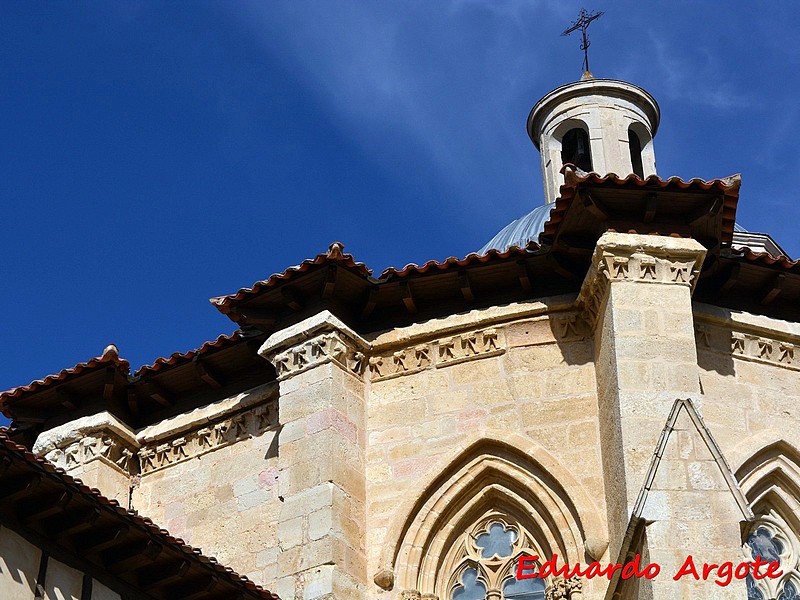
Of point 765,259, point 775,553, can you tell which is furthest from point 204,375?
point 775,553

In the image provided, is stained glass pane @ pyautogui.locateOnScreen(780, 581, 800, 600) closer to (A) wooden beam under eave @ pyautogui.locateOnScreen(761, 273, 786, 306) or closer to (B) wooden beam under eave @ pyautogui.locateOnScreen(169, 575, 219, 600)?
(A) wooden beam under eave @ pyautogui.locateOnScreen(761, 273, 786, 306)

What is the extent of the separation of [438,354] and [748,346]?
10.1 feet

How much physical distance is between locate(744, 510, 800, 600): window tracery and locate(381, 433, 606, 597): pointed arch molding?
66.6 inches

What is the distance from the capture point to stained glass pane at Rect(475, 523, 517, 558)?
13688 millimetres

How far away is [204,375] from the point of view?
15367 millimetres

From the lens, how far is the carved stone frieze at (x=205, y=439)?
1508cm

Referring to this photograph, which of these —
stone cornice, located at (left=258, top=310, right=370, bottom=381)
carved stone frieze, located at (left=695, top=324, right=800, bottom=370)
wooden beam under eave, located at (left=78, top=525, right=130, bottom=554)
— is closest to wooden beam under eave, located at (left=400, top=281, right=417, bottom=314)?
stone cornice, located at (left=258, top=310, right=370, bottom=381)

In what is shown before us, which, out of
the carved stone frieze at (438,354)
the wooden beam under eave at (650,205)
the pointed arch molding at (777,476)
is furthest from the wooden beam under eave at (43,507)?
the pointed arch molding at (777,476)

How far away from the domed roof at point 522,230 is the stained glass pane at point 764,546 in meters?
6.30

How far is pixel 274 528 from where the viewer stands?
46.6 feet

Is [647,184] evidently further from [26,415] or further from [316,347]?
[26,415]

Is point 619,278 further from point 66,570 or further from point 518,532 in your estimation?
point 66,570

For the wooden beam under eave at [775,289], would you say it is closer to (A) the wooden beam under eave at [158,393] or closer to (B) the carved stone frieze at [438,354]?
(B) the carved stone frieze at [438,354]

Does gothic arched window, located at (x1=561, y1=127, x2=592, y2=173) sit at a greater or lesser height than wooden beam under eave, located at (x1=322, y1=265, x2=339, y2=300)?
greater
